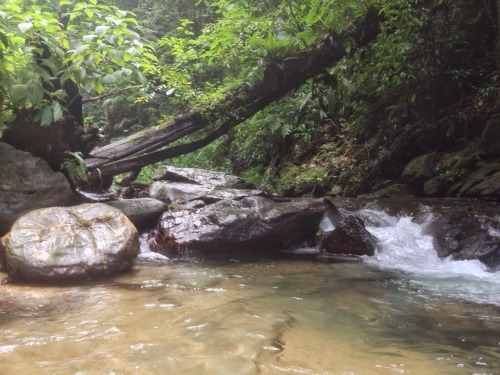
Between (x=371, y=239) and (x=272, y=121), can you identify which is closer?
(x=371, y=239)

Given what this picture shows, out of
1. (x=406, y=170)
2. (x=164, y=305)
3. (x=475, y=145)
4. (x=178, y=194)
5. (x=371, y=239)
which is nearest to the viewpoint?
(x=164, y=305)

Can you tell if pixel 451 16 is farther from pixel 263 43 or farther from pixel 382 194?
pixel 263 43

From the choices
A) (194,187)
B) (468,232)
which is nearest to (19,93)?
(194,187)

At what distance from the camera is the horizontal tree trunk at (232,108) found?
7038mm

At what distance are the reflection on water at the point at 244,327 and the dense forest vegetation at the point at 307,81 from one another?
2257mm

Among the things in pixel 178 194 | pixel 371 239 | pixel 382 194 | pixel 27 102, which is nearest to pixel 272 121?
pixel 382 194

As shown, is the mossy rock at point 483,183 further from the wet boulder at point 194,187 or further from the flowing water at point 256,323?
the wet boulder at point 194,187

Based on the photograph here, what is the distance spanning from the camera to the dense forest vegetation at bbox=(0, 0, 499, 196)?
4492mm

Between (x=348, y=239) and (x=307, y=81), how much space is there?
3153 millimetres

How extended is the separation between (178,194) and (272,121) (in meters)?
4.88

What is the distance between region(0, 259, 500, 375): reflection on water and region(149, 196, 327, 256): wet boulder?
1243 millimetres

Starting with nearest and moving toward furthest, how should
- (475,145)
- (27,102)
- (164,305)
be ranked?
(164,305)
(27,102)
(475,145)

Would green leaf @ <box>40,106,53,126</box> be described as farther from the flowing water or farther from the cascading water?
the cascading water

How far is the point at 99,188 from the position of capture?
24.2 ft
